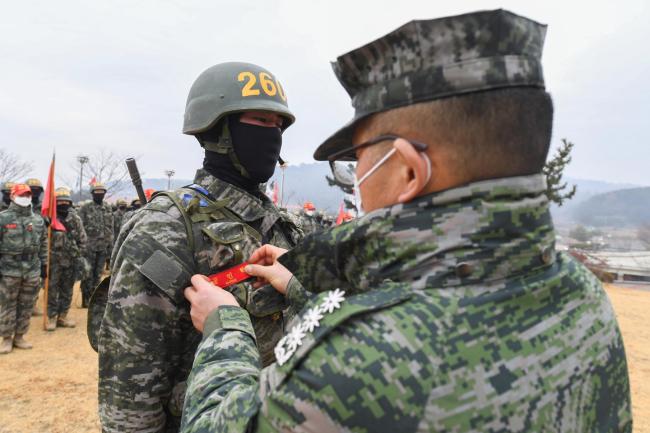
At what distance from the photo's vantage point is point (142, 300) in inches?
75.9

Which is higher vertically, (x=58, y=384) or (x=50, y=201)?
(x=50, y=201)

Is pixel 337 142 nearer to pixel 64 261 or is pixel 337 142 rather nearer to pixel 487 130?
pixel 487 130

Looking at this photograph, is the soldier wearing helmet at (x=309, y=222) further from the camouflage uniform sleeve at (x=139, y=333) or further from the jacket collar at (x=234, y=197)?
the camouflage uniform sleeve at (x=139, y=333)

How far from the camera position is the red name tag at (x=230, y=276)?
2.02 meters

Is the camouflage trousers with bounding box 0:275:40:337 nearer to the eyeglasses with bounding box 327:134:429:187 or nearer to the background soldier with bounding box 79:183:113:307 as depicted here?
the background soldier with bounding box 79:183:113:307

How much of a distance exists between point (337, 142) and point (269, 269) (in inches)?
32.2

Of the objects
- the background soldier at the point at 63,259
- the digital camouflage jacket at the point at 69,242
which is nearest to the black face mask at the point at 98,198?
the background soldier at the point at 63,259

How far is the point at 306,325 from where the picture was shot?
1.07 m

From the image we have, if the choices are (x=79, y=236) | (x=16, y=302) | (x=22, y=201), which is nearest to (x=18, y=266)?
(x=16, y=302)

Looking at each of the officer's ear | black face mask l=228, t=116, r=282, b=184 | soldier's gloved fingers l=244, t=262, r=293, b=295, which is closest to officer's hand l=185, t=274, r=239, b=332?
soldier's gloved fingers l=244, t=262, r=293, b=295

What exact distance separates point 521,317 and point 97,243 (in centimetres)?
1154

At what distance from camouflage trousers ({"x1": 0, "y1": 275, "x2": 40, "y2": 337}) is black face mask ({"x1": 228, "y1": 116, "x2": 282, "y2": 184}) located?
705cm

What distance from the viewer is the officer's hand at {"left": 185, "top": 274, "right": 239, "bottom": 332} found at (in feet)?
5.17

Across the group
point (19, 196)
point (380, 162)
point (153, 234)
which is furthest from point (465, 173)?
point (19, 196)
